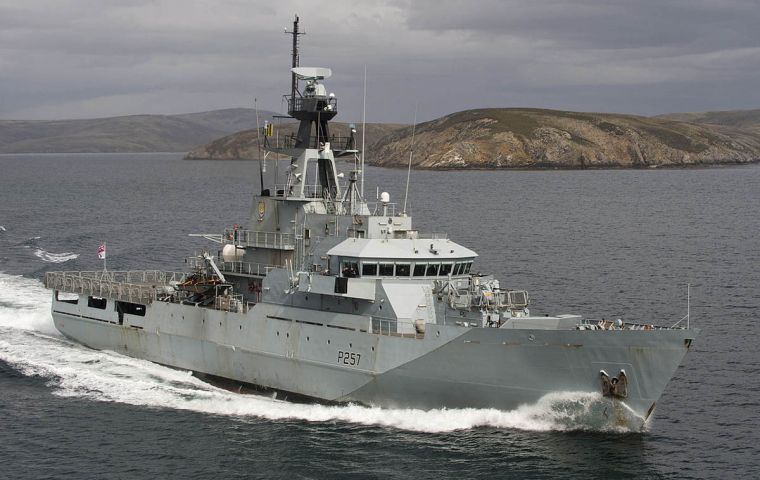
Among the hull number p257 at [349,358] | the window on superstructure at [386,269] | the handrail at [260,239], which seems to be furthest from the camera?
the handrail at [260,239]

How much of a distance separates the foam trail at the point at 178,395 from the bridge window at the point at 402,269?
4.25m

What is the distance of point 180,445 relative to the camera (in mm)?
28094

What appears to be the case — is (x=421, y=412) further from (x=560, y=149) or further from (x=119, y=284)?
(x=560, y=149)

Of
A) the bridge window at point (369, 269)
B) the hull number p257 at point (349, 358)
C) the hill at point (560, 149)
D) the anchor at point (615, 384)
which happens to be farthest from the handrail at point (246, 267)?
the hill at point (560, 149)

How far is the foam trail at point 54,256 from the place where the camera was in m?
58.5

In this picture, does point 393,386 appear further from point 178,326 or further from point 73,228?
point 73,228

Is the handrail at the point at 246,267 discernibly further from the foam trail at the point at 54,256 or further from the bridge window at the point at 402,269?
the foam trail at the point at 54,256

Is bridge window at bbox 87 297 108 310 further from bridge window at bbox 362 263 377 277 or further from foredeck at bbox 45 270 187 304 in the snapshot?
bridge window at bbox 362 263 377 277

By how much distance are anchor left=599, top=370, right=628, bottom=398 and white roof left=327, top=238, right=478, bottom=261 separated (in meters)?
5.56

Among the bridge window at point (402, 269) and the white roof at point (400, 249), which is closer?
the white roof at point (400, 249)

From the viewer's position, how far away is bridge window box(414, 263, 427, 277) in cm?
2998

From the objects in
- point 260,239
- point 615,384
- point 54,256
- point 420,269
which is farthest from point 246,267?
point 54,256

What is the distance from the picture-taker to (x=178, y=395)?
3309 centimetres

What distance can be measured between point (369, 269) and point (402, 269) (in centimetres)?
104
